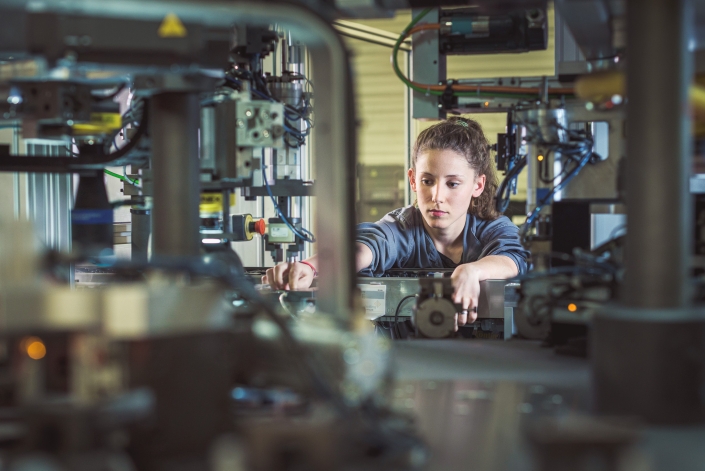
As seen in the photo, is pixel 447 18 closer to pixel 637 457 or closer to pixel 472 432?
pixel 472 432

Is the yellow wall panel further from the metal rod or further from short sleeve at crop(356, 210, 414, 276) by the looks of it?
the metal rod

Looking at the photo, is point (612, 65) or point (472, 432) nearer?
point (472, 432)

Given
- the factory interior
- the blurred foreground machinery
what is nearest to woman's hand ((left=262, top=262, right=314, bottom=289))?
the factory interior

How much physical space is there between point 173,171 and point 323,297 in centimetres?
33

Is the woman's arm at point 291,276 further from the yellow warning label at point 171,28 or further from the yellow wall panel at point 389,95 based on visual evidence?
the yellow wall panel at point 389,95

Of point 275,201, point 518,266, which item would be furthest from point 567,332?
point 275,201

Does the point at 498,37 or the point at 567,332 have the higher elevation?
the point at 498,37

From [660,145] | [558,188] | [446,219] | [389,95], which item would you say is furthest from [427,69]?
[389,95]

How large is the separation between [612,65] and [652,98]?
1.10 m

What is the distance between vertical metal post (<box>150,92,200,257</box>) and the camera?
49.6 inches

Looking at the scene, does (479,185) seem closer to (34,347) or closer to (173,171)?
(173,171)

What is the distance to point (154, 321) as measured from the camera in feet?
2.69

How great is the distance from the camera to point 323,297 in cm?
127

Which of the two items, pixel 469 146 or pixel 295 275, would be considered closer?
pixel 295 275
